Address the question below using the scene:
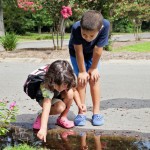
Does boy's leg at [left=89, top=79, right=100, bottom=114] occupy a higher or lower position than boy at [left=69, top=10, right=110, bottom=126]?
lower

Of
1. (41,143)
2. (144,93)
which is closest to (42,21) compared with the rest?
(144,93)

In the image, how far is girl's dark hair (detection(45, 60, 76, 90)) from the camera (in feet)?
12.8

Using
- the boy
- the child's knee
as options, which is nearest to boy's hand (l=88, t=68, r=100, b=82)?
the boy

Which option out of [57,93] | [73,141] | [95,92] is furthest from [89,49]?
[73,141]

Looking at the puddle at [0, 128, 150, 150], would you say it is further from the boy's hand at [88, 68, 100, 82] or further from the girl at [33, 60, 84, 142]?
the boy's hand at [88, 68, 100, 82]

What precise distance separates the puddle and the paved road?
0.81ft

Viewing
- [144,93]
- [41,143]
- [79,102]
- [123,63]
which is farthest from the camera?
[123,63]

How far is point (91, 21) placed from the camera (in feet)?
13.4

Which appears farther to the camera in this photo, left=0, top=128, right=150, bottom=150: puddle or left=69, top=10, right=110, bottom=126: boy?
left=69, top=10, right=110, bottom=126: boy

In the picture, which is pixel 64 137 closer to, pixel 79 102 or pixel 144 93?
pixel 79 102

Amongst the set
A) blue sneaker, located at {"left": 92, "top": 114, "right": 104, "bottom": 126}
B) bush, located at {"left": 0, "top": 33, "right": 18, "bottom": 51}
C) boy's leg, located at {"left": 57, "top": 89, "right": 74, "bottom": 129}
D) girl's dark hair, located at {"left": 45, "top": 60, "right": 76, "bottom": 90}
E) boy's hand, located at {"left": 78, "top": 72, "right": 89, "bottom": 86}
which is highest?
girl's dark hair, located at {"left": 45, "top": 60, "right": 76, "bottom": 90}

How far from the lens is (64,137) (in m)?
4.20

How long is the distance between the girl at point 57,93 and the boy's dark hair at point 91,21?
402 millimetres

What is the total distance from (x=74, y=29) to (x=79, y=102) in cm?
76
